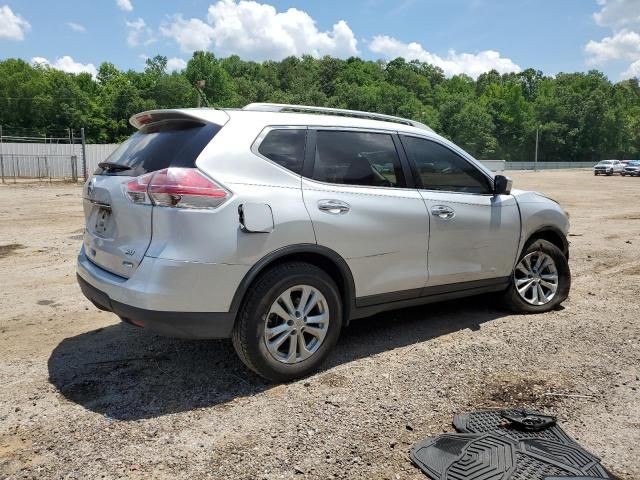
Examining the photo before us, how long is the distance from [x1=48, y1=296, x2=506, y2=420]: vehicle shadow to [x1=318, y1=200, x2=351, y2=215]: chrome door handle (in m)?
1.18

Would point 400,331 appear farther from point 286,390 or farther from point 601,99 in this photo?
point 601,99

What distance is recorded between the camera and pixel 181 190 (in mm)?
3162

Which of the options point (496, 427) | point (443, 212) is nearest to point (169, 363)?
point (496, 427)

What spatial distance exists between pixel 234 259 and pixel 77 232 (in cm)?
847

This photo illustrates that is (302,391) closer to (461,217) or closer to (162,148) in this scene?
(162,148)

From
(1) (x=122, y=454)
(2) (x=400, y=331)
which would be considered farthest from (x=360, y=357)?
(1) (x=122, y=454)

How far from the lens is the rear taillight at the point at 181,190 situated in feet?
10.4

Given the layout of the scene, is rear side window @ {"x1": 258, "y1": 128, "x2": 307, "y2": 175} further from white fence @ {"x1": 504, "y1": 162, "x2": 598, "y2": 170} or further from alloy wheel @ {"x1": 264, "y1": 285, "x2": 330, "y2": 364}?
white fence @ {"x1": 504, "y1": 162, "x2": 598, "y2": 170}

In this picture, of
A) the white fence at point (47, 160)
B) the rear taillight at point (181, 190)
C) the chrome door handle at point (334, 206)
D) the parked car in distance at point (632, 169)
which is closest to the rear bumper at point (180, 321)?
the rear taillight at point (181, 190)

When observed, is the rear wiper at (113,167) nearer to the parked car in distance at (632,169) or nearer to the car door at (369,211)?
the car door at (369,211)

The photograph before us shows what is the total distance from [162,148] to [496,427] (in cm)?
273

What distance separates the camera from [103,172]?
3809 millimetres

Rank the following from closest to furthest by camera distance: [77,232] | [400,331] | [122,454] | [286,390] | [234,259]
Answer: [122,454] < [234,259] < [286,390] < [400,331] < [77,232]

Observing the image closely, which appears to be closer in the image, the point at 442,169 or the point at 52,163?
the point at 442,169
